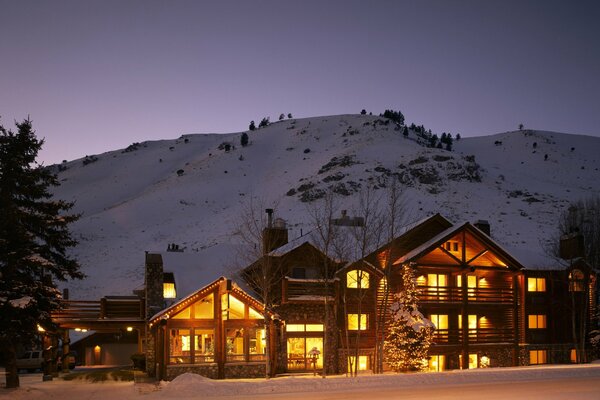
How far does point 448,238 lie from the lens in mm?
38094

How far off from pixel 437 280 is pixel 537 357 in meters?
8.90

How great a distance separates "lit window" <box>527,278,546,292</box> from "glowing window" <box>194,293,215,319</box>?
22049 millimetres

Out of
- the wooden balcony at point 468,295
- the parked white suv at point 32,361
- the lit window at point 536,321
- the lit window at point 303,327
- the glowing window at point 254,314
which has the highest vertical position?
the wooden balcony at point 468,295

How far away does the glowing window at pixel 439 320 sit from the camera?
128 feet

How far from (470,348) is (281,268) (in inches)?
535

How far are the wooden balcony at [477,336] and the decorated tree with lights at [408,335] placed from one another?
417 centimetres

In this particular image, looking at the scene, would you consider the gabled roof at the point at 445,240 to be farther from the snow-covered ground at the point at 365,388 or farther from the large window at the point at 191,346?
the large window at the point at 191,346

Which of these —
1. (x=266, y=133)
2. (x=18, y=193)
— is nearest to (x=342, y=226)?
(x=18, y=193)

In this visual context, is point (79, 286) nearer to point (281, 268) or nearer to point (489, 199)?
point (281, 268)

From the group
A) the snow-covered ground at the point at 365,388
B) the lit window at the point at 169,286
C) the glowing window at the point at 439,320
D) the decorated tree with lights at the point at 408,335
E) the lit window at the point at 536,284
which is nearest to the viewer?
the snow-covered ground at the point at 365,388

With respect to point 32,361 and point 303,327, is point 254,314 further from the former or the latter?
point 32,361

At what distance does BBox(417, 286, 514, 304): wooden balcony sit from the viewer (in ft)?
125

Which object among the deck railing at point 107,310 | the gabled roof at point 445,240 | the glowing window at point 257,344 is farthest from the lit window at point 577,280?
the deck railing at point 107,310

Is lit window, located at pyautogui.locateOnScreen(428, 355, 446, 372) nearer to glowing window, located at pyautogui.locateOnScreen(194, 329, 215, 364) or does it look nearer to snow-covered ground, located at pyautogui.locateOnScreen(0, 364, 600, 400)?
snow-covered ground, located at pyautogui.locateOnScreen(0, 364, 600, 400)
